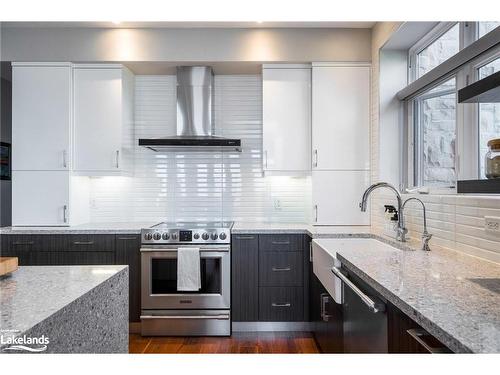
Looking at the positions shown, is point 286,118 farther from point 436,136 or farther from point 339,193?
point 436,136

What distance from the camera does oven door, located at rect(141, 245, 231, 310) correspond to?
310cm

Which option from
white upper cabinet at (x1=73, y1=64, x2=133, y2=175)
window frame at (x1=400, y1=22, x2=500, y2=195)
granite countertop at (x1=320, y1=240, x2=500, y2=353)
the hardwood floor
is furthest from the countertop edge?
white upper cabinet at (x1=73, y1=64, x2=133, y2=175)

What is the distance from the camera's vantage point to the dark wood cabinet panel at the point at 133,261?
315cm

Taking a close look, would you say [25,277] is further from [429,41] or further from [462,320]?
[429,41]

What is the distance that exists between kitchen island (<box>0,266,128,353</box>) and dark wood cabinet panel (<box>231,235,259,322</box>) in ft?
5.33

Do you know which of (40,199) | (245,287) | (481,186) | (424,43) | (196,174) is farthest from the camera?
(196,174)

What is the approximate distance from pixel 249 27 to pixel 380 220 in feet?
6.90

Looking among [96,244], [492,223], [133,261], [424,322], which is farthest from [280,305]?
[424,322]

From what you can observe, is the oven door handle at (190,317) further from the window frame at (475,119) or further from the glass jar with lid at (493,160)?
the glass jar with lid at (493,160)

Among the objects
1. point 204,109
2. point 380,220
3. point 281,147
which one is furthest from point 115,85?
point 380,220

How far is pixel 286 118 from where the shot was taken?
3.42m

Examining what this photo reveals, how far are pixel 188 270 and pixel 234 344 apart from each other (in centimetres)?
70

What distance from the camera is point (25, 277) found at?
55.7 inches

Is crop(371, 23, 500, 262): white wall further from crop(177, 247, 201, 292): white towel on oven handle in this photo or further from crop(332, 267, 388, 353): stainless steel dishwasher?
crop(177, 247, 201, 292): white towel on oven handle
